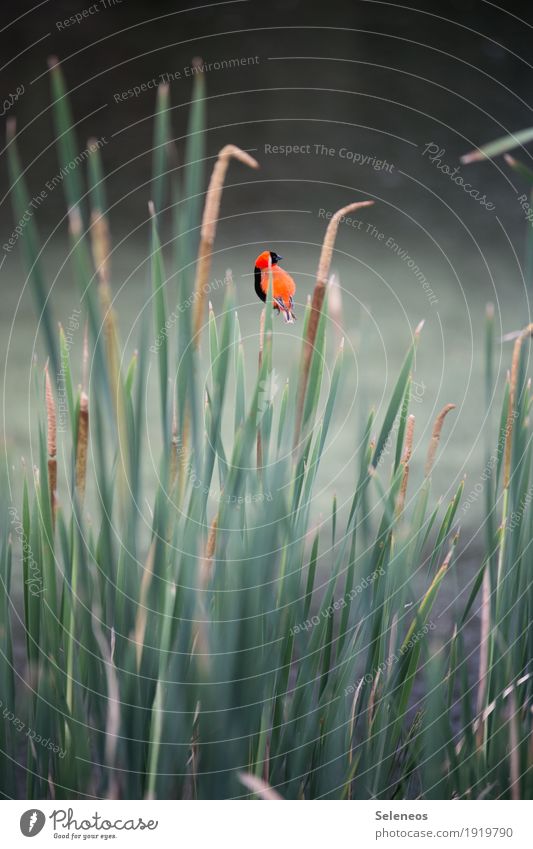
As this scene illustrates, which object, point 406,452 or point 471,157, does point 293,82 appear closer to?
point 471,157

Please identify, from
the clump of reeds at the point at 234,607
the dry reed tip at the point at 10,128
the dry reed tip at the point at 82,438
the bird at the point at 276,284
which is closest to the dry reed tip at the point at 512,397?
the clump of reeds at the point at 234,607

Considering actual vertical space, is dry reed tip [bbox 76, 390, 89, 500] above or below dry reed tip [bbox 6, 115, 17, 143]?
below

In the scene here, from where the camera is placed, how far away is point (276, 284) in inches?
30.7

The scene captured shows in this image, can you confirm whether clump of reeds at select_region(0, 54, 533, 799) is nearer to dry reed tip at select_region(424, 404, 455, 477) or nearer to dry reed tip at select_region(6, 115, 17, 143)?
dry reed tip at select_region(424, 404, 455, 477)

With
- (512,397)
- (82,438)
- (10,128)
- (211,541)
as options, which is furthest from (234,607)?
(10,128)

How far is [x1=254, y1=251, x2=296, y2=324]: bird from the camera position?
30.3 inches

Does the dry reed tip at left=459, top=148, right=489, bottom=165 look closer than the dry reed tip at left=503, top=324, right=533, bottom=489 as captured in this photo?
No

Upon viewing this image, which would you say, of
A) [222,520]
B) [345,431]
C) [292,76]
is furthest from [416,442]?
[292,76]

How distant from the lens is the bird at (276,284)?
77 centimetres

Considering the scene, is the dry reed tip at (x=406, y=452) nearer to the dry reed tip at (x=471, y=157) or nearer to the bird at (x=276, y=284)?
the bird at (x=276, y=284)

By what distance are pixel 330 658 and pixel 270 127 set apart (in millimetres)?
603

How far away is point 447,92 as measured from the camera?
836 millimetres

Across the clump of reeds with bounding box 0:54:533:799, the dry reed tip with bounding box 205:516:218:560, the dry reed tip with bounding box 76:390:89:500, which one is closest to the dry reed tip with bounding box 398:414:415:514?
the clump of reeds with bounding box 0:54:533:799

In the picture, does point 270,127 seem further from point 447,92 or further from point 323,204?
point 447,92
